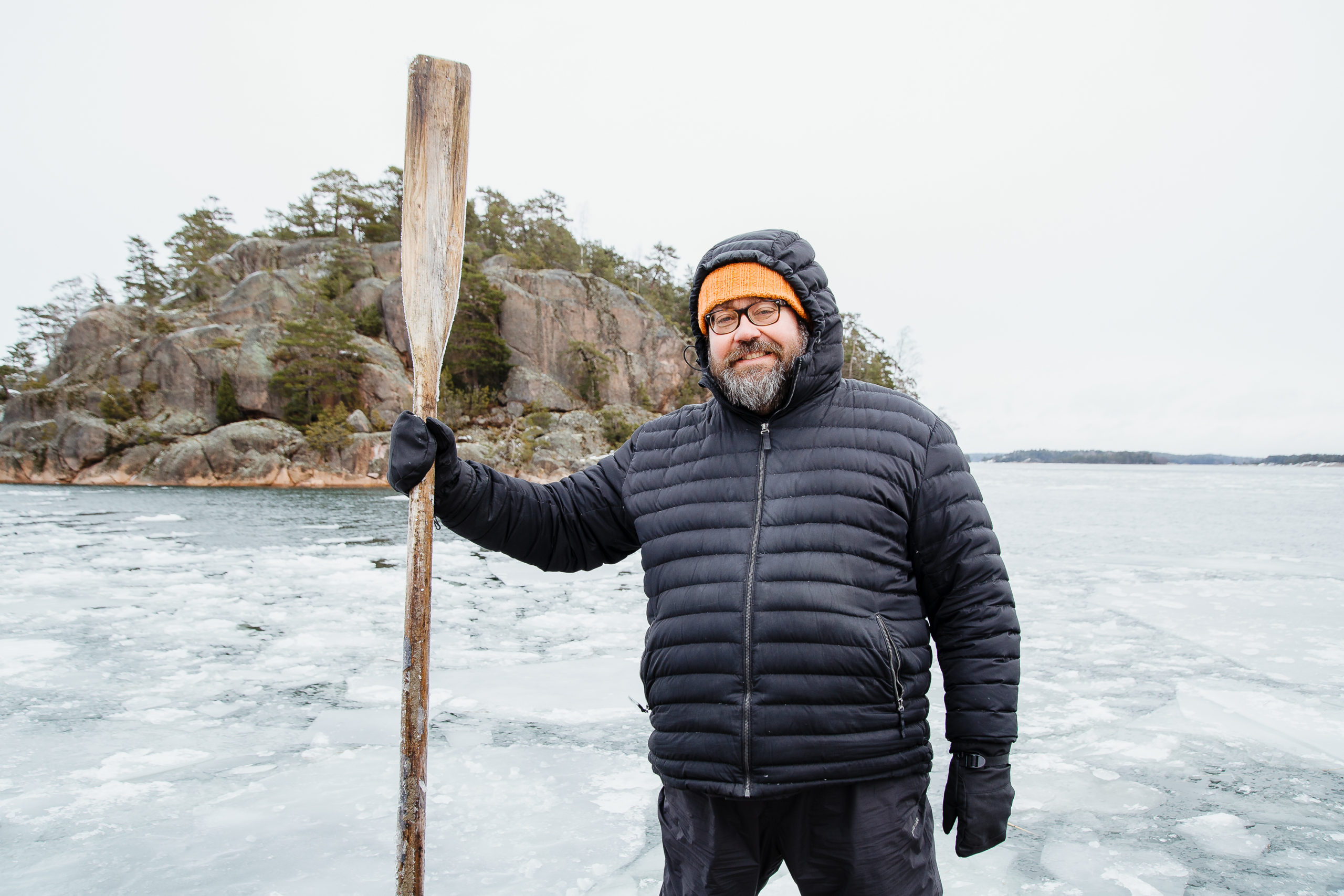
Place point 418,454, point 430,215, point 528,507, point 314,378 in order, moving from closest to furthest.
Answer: point 418,454 < point 528,507 < point 430,215 < point 314,378

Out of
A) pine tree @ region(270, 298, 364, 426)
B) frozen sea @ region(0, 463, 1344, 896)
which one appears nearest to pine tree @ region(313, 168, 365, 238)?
pine tree @ region(270, 298, 364, 426)

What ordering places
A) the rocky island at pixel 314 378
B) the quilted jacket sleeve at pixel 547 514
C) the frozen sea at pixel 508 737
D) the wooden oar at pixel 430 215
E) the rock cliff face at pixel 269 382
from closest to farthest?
the quilted jacket sleeve at pixel 547 514 → the wooden oar at pixel 430 215 → the frozen sea at pixel 508 737 → the rock cliff face at pixel 269 382 → the rocky island at pixel 314 378

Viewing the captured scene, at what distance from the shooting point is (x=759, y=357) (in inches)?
66.6

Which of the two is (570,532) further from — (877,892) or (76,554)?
(76,554)

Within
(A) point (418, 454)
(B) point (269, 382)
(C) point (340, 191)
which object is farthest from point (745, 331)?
(C) point (340, 191)

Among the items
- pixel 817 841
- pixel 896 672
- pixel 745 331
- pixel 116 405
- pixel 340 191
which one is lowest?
pixel 817 841

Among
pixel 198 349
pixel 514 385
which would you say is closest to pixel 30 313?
pixel 198 349

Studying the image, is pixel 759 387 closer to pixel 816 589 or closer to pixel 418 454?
pixel 816 589

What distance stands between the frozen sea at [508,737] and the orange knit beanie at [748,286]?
75.4 inches

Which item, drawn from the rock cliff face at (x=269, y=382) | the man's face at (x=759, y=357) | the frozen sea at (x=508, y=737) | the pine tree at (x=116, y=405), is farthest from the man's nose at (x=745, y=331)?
the pine tree at (x=116, y=405)

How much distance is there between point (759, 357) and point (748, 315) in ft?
0.38

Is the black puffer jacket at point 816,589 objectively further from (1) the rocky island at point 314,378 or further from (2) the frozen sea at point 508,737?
(1) the rocky island at point 314,378

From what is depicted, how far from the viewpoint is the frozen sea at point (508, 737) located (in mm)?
2518

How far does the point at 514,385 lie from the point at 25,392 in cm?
2135
